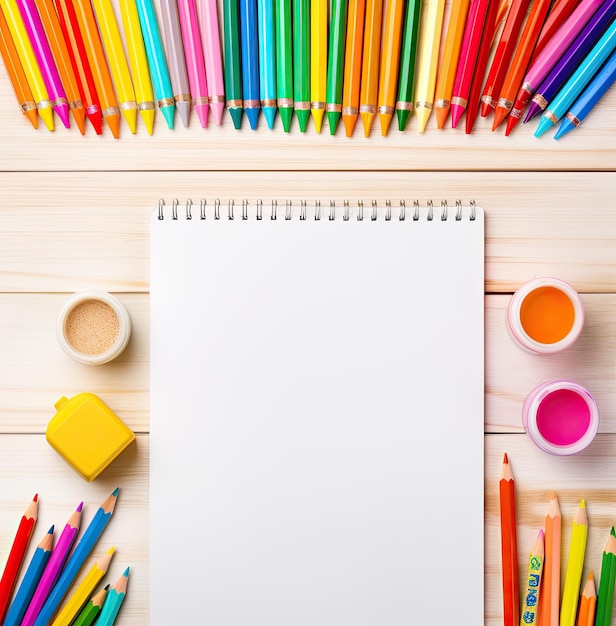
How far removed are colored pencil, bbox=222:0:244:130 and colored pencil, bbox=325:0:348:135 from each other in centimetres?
10

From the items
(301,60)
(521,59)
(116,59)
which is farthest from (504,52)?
(116,59)

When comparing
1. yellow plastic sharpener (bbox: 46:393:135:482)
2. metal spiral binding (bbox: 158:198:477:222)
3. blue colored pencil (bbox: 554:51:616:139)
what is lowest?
yellow plastic sharpener (bbox: 46:393:135:482)

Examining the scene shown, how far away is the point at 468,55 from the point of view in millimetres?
669

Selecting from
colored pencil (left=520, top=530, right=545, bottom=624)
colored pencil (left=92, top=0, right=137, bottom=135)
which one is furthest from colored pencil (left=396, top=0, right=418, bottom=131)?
colored pencil (left=520, top=530, right=545, bottom=624)

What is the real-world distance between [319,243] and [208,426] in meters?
0.25

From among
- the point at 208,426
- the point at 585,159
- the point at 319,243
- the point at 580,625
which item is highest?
the point at 585,159

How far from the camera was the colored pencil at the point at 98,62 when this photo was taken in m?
0.67

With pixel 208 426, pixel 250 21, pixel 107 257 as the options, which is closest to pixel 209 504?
pixel 208 426

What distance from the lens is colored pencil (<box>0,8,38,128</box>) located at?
0.67m

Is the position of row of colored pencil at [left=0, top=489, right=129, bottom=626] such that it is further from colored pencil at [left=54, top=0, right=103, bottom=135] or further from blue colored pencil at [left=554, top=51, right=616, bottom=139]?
blue colored pencil at [left=554, top=51, right=616, bottom=139]

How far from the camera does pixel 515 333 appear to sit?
654 mm

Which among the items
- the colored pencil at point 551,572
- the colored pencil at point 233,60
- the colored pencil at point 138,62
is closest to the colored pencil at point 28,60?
the colored pencil at point 138,62

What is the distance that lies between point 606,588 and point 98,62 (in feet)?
2.82

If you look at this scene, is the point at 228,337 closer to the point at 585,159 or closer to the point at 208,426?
the point at 208,426
